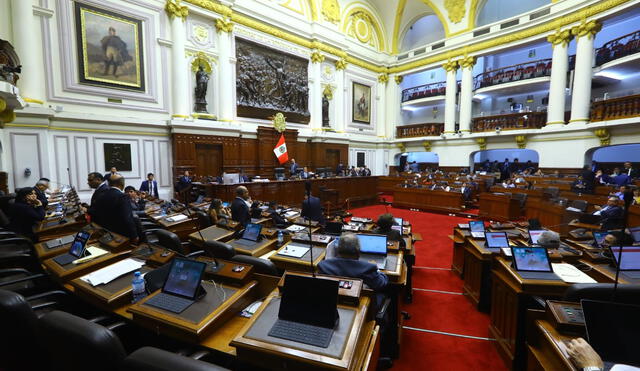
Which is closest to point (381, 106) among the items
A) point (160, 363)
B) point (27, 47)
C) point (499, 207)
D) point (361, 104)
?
point (361, 104)

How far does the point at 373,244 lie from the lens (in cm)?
280

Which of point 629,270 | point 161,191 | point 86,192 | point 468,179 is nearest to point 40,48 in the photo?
point 86,192

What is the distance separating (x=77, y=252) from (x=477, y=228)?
4476mm

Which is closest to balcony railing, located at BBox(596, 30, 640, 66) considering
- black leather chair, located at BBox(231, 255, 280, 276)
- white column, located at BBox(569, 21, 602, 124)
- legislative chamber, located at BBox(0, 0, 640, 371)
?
legislative chamber, located at BBox(0, 0, 640, 371)

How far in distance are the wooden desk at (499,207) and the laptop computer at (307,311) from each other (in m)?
8.02

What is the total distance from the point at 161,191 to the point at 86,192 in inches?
72.2

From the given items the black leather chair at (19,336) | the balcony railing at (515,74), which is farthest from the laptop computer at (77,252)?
the balcony railing at (515,74)

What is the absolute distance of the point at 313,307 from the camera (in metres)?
1.50

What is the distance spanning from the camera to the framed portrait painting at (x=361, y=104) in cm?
1488

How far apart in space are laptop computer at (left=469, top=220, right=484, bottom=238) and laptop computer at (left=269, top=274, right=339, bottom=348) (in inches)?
117

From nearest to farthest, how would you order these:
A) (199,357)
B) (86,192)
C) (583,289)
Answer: (199,357) < (583,289) < (86,192)

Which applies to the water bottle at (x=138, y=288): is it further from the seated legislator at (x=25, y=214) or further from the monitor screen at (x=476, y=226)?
the monitor screen at (x=476, y=226)

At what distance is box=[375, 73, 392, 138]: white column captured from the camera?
636 inches

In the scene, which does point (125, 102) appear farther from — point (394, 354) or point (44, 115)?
point (394, 354)
